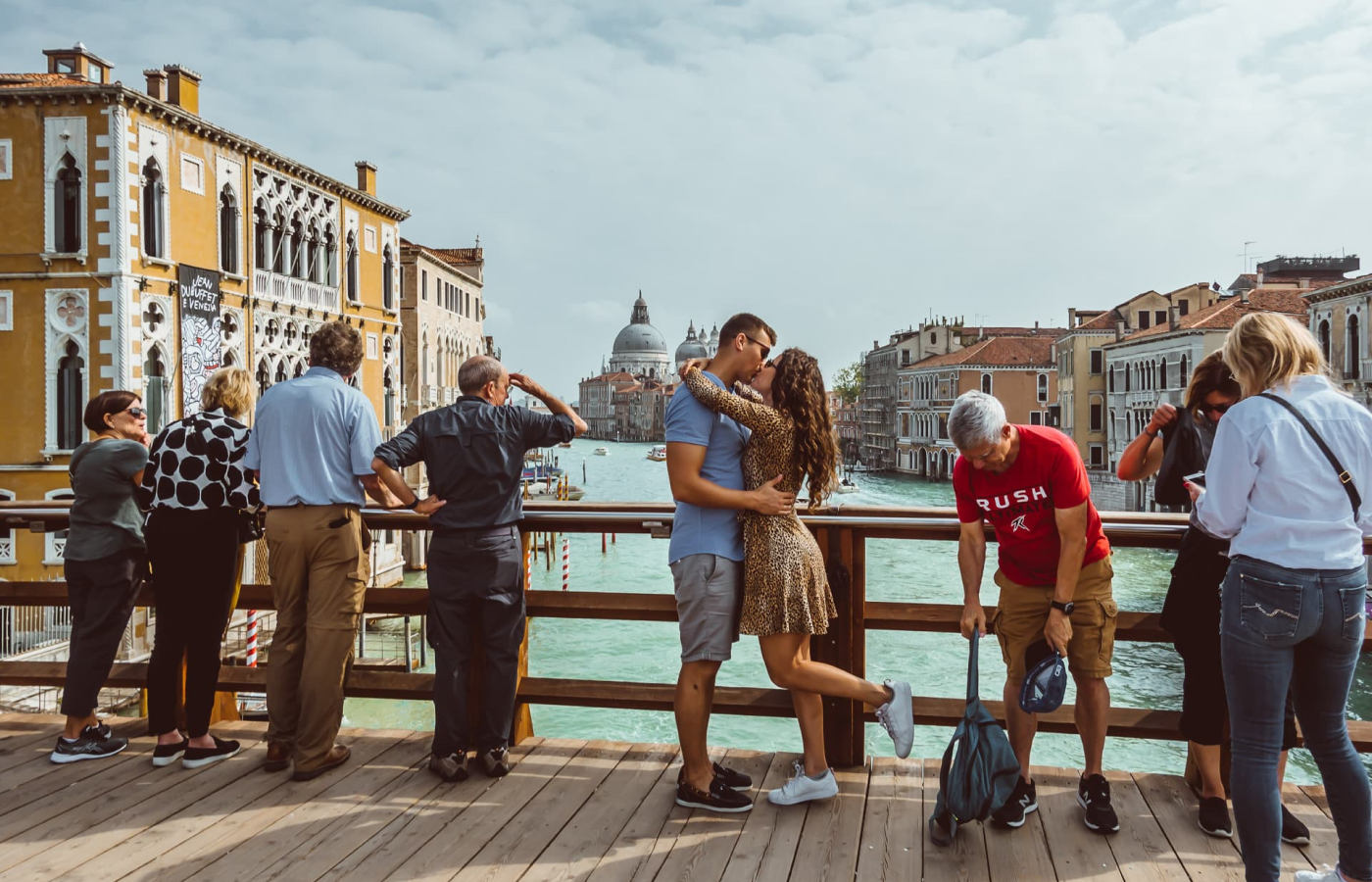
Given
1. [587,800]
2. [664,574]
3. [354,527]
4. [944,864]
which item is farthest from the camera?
[664,574]

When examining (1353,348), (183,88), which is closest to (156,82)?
(183,88)

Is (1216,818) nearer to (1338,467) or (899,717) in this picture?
(899,717)

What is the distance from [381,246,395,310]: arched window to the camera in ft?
100

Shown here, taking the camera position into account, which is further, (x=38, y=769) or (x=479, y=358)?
(x=38, y=769)

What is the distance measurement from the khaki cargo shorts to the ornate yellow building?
740 inches

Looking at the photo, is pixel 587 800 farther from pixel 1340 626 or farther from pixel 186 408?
pixel 186 408

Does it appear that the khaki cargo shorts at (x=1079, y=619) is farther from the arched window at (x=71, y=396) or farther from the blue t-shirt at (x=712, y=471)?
the arched window at (x=71, y=396)

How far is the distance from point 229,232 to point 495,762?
21.9 m

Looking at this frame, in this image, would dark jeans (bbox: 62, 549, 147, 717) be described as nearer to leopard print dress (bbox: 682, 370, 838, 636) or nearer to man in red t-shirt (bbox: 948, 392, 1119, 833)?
leopard print dress (bbox: 682, 370, 838, 636)

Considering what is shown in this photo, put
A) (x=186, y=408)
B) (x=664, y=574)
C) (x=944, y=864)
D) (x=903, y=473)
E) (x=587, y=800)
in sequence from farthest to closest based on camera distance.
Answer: (x=903, y=473) → (x=664, y=574) → (x=186, y=408) → (x=587, y=800) → (x=944, y=864)

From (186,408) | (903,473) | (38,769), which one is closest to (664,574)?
(186,408)

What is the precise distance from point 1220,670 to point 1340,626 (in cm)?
74

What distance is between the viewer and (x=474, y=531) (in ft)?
12.2

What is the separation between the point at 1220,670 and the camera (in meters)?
3.27
